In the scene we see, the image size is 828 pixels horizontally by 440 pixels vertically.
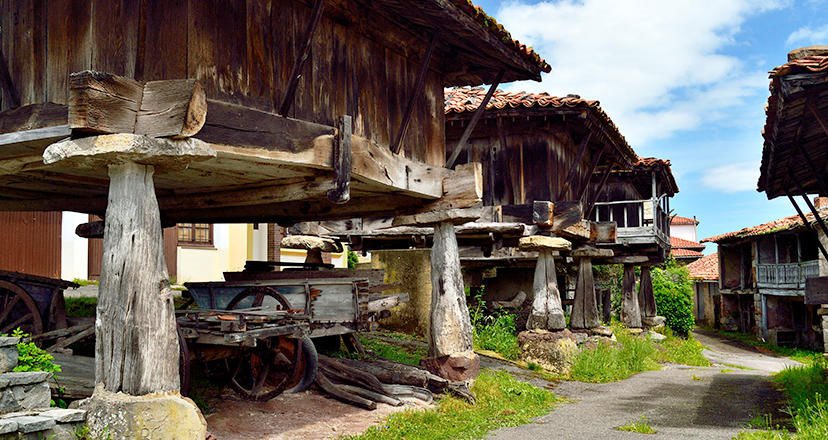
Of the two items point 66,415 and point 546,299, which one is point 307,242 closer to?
point 546,299

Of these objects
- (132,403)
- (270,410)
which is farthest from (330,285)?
(132,403)

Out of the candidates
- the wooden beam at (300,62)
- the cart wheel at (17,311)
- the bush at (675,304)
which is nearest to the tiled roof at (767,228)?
the bush at (675,304)


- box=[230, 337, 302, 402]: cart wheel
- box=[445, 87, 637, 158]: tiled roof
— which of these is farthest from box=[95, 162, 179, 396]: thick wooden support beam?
box=[445, 87, 637, 158]: tiled roof

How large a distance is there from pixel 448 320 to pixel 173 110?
195 inches

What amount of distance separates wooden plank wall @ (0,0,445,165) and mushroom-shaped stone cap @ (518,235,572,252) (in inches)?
236

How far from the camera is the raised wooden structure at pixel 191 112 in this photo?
488 centimetres

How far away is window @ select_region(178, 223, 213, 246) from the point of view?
1730 cm

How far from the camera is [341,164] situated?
6402 millimetres

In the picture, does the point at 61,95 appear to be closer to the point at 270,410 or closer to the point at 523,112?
the point at 270,410

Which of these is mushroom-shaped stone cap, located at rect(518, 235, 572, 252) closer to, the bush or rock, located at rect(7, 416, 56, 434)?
rock, located at rect(7, 416, 56, 434)

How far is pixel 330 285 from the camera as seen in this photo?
8.27 m

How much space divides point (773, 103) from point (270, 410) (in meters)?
5.59

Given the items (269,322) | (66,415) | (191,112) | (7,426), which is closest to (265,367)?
(269,322)

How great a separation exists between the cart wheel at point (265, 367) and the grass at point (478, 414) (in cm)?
114
